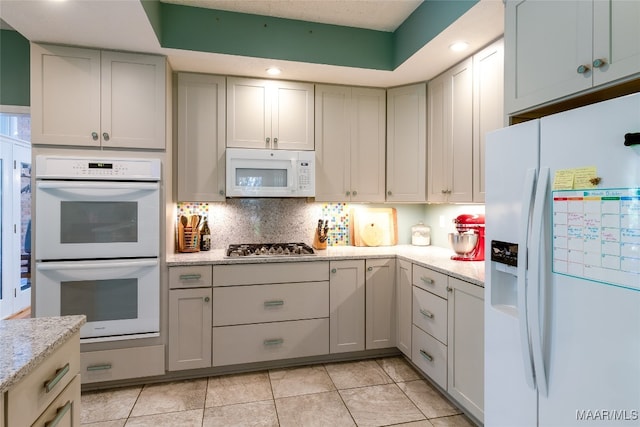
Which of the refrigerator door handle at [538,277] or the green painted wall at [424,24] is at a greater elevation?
the green painted wall at [424,24]

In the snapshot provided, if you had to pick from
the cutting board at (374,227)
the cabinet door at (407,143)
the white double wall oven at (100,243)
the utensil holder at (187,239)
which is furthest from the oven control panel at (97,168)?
the cabinet door at (407,143)

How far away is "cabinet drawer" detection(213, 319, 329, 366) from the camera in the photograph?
2.59 m

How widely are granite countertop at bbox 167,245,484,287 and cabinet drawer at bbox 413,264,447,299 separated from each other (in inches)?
1.7

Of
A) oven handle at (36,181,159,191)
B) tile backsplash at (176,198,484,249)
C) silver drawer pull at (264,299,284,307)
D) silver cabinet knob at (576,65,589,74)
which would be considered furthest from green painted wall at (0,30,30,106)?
silver cabinet knob at (576,65,589,74)

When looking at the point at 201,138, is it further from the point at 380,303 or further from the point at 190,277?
the point at 380,303

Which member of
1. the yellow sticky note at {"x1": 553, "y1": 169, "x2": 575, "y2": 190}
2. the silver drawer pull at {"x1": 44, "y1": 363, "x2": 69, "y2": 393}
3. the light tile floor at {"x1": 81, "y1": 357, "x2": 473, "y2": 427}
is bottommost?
the light tile floor at {"x1": 81, "y1": 357, "x2": 473, "y2": 427}

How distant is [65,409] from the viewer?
1081 mm

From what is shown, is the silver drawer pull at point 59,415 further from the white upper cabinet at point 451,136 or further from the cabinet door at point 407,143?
the cabinet door at point 407,143

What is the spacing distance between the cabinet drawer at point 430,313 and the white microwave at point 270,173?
3.98 feet

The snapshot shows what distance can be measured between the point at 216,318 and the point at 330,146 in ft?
5.62

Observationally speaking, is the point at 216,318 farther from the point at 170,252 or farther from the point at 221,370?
the point at 170,252

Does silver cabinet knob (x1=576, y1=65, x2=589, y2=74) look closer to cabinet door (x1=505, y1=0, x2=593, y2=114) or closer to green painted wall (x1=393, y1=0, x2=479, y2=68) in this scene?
cabinet door (x1=505, y1=0, x2=593, y2=114)

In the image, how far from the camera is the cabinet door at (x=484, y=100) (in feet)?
7.13

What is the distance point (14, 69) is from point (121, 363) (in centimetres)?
233
